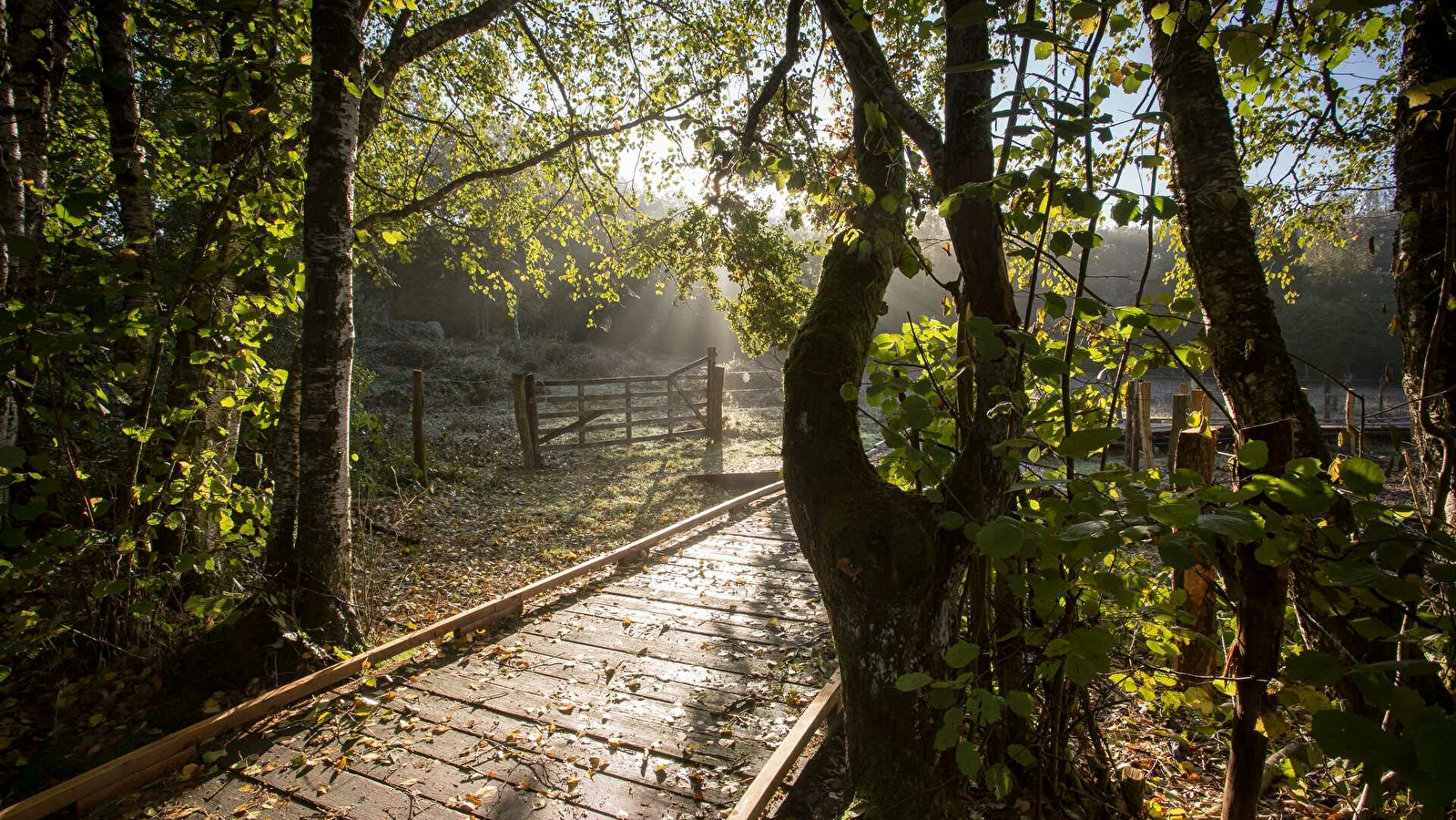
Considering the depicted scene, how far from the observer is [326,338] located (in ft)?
12.9

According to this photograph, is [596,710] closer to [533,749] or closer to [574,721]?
[574,721]

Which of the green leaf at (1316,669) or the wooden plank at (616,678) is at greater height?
the green leaf at (1316,669)

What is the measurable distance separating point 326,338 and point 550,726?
2.70 metres

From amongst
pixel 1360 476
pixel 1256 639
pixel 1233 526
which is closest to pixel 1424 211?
pixel 1256 639

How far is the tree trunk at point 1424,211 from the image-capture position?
2189 millimetres

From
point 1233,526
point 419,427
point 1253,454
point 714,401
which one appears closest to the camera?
point 1233,526

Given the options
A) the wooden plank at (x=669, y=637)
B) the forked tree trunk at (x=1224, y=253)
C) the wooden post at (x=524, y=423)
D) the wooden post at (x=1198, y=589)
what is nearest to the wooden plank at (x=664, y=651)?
the wooden plank at (x=669, y=637)

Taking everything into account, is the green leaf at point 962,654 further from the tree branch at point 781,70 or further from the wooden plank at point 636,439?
the wooden plank at point 636,439

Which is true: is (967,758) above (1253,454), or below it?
below

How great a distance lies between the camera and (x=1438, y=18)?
2258 mm

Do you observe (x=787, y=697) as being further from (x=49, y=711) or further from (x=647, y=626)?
(x=49, y=711)

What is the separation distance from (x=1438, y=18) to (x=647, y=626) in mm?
4750

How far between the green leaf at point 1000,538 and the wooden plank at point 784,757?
183 cm

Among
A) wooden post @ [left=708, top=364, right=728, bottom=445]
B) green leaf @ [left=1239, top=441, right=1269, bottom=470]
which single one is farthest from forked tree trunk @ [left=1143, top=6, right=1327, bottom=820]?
wooden post @ [left=708, top=364, right=728, bottom=445]
